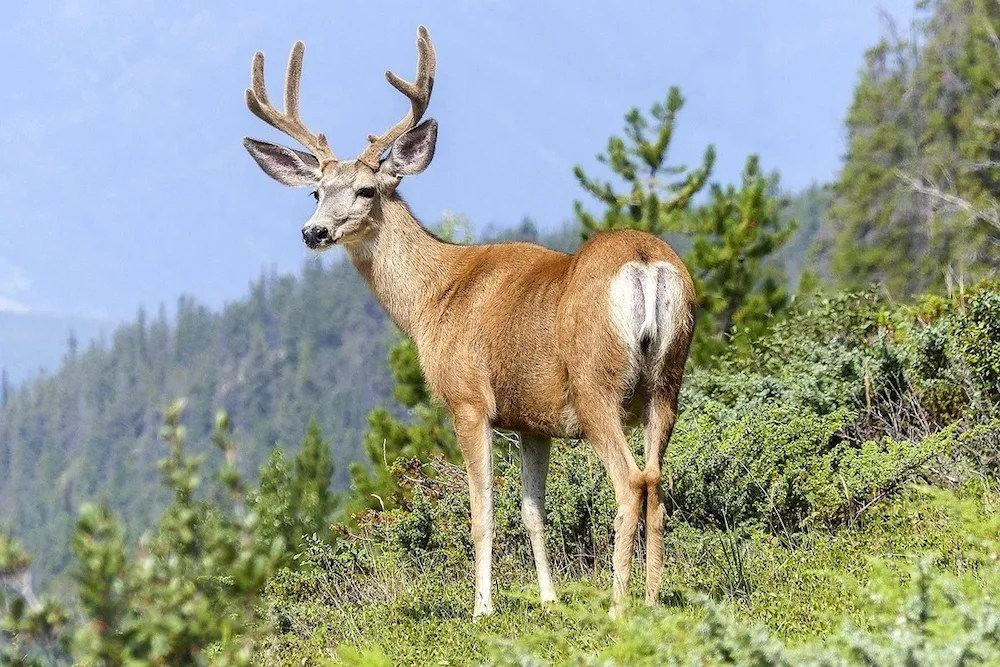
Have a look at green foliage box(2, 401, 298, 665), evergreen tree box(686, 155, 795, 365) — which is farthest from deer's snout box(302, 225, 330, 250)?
evergreen tree box(686, 155, 795, 365)

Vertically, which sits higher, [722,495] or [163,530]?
[722,495]

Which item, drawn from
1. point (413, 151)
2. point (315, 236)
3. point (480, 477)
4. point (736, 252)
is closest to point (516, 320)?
point (480, 477)

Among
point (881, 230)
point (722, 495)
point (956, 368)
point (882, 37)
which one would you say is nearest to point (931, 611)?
point (722, 495)

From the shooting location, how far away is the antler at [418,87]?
28.1 feet

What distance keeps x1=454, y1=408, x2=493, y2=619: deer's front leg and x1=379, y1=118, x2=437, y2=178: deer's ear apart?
205 centimetres

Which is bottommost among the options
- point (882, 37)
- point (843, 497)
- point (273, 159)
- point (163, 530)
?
point (163, 530)

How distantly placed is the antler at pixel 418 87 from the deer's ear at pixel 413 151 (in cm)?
11

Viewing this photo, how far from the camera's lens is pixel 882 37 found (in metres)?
45.0

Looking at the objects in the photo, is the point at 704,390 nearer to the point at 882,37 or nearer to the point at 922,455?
the point at 922,455

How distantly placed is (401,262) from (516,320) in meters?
1.40

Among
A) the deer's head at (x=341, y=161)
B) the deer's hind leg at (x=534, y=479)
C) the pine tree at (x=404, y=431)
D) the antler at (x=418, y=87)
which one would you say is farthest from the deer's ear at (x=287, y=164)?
the pine tree at (x=404, y=431)

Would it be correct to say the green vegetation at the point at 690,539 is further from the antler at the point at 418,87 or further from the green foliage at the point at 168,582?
the antler at the point at 418,87

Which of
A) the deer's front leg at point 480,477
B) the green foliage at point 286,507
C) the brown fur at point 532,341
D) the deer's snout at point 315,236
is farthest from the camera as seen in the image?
the green foliage at point 286,507

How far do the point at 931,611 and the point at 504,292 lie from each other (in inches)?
147
